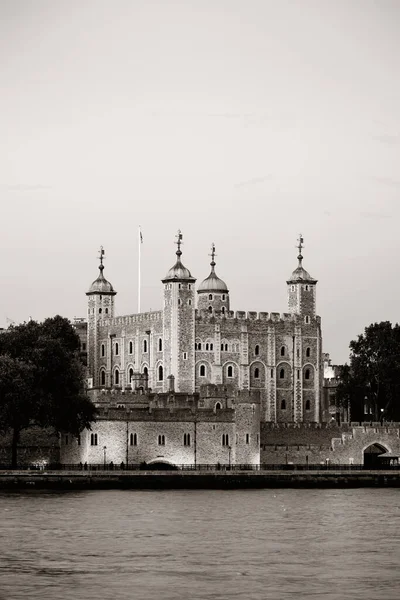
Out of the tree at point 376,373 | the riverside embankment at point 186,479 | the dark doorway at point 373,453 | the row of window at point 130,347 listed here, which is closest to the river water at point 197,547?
the riverside embankment at point 186,479

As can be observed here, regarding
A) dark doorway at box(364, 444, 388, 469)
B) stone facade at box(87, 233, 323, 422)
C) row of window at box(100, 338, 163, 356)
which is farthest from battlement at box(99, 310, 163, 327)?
dark doorway at box(364, 444, 388, 469)

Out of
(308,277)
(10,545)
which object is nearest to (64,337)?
(308,277)

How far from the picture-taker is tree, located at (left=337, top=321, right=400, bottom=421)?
123625 millimetres

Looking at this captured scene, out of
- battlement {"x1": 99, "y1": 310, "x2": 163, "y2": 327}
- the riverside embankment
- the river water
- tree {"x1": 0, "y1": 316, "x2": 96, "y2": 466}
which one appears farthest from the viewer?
battlement {"x1": 99, "y1": 310, "x2": 163, "y2": 327}

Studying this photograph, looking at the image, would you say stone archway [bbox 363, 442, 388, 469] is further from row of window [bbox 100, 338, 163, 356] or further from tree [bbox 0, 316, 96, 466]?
row of window [bbox 100, 338, 163, 356]

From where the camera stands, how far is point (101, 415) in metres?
103

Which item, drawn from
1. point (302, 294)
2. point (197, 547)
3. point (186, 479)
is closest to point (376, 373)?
point (302, 294)

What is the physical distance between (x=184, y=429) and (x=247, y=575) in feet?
159

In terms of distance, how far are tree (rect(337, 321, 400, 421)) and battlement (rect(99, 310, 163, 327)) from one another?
532 inches

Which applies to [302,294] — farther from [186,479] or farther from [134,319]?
[186,479]

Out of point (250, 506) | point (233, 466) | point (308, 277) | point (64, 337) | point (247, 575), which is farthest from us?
point (308, 277)

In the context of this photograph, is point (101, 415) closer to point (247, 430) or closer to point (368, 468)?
point (247, 430)

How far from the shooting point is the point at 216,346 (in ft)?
415

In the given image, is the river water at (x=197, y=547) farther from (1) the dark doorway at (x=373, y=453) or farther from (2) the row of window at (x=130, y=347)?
(2) the row of window at (x=130, y=347)
